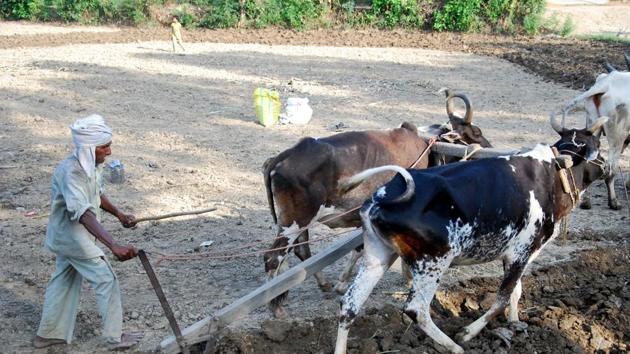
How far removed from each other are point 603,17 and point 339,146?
23.4m

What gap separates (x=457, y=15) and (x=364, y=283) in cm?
1956

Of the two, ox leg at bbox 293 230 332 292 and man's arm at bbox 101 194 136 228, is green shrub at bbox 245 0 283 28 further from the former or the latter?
man's arm at bbox 101 194 136 228

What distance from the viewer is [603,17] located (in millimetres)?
27031

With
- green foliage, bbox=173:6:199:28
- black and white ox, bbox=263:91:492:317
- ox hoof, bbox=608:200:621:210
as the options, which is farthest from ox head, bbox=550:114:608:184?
green foliage, bbox=173:6:199:28

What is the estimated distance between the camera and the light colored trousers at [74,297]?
5.75 m

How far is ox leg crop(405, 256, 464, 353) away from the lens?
5465 millimetres

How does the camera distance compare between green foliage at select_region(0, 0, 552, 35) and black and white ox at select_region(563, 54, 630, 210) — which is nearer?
black and white ox at select_region(563, 54, 630, 210)

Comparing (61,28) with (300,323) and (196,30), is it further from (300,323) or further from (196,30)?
(300,323)

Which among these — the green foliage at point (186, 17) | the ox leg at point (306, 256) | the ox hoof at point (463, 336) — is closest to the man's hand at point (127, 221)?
the ox leg at point (306, 256)

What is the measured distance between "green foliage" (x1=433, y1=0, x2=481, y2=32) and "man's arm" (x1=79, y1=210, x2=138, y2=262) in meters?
19.8

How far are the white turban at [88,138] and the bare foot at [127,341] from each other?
1425mm

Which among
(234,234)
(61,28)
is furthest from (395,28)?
(234,234)

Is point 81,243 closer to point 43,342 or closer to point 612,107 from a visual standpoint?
point 43,342

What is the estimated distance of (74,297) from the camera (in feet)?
19.6
